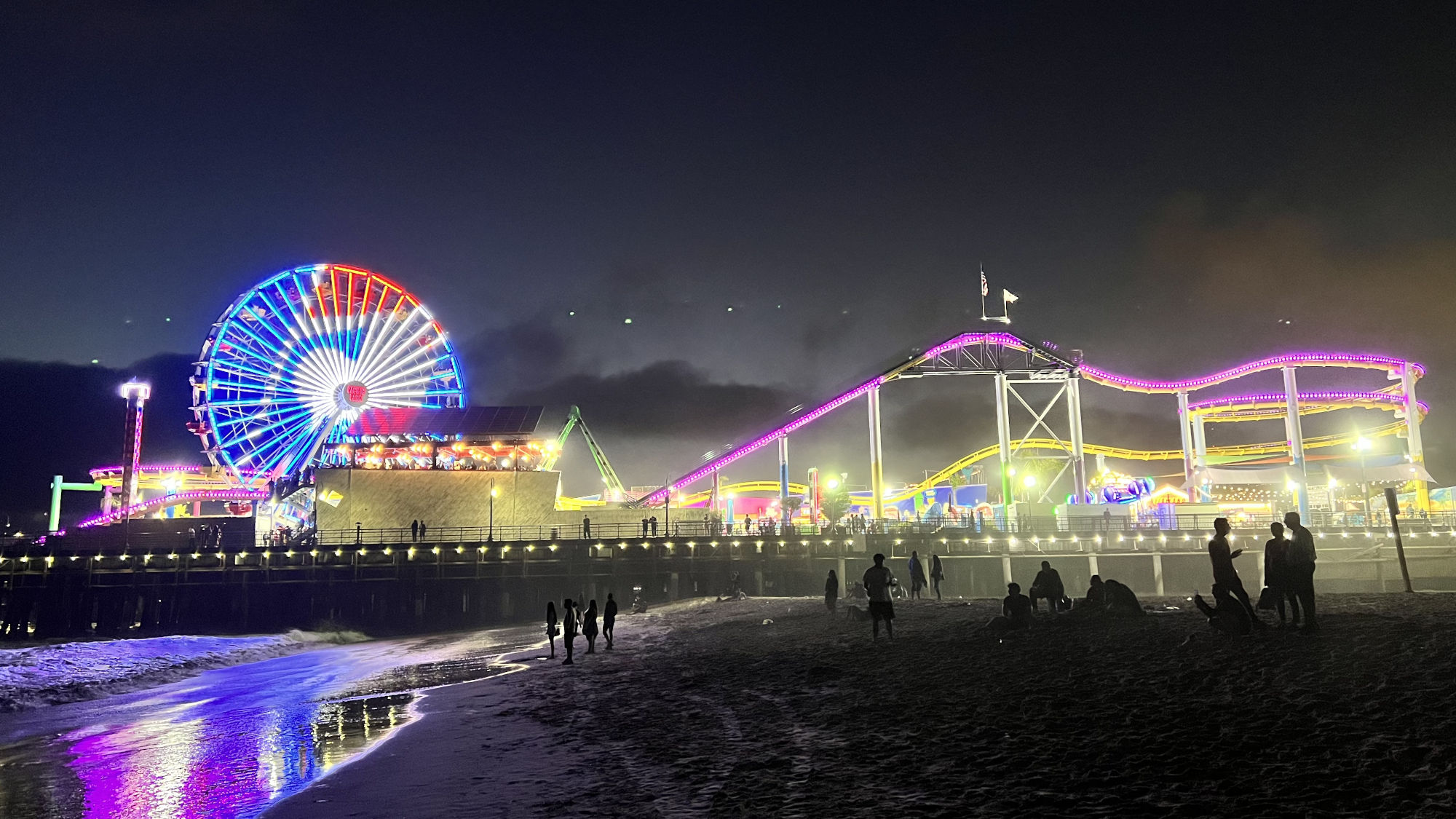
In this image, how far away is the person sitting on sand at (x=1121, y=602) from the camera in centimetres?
1547

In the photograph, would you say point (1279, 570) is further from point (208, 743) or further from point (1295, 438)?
point (1295, 438)

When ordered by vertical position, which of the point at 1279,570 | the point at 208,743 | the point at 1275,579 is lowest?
the point at 208,743

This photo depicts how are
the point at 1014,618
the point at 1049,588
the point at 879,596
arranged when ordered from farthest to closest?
the point at 1049,588, the point at 879,596, the point at 1014,618

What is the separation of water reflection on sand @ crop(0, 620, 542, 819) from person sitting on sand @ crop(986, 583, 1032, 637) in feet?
35.3

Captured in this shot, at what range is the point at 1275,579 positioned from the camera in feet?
39.3

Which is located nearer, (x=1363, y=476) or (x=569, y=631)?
(x=569, y=631)

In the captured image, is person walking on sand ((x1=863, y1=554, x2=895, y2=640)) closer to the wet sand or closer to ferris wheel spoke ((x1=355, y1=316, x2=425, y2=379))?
the wet sand

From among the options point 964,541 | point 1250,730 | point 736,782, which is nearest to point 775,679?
point 736,782

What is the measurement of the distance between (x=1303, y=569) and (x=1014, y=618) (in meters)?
5.12

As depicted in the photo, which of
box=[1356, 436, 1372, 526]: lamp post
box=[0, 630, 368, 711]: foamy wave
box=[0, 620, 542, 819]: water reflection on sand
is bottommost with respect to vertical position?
box=[0, 630, 368, 711]: foamy wave

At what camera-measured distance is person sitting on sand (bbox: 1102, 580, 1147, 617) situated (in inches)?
609

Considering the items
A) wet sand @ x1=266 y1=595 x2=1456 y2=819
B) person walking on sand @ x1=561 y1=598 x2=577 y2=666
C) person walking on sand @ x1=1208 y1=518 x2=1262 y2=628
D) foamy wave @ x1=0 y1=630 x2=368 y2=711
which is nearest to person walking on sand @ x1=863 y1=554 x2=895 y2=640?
wet sand @ x1=266 y1=595 x2=1456 y2=819

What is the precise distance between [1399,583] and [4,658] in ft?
202

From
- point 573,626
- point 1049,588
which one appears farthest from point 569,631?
point 1049,588
